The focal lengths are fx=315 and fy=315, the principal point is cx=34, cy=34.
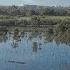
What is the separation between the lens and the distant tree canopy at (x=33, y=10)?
78.6ft

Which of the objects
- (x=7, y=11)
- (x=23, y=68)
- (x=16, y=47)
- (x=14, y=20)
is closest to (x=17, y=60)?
(x=23, y=68)

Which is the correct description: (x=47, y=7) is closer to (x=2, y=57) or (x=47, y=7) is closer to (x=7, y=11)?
(x=7, y=11)

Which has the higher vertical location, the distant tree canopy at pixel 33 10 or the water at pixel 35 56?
the distant tree canopy at pixel 33 10

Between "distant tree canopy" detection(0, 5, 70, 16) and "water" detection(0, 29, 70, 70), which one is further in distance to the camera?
"distant tree canopy" detection(0, 5, 70, 16)

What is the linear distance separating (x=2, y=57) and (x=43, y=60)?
135 cm

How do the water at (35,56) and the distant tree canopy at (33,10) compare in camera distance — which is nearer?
the water at (35,56)

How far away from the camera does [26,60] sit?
344 inches

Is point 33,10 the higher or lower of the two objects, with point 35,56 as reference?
higher

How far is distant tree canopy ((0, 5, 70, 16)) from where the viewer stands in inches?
943

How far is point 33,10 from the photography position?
85.1 feet

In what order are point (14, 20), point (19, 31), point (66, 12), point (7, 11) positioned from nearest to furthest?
point (19, 31) < point (14, 20) < point (66, 12) < point (7, 11)

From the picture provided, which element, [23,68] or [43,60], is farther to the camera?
[43,60]

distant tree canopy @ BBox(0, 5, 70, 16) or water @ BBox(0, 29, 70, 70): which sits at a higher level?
distant tree canopy @ BBox(0, 5, 70, 16)

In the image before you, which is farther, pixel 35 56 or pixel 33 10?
pixel 33 10
